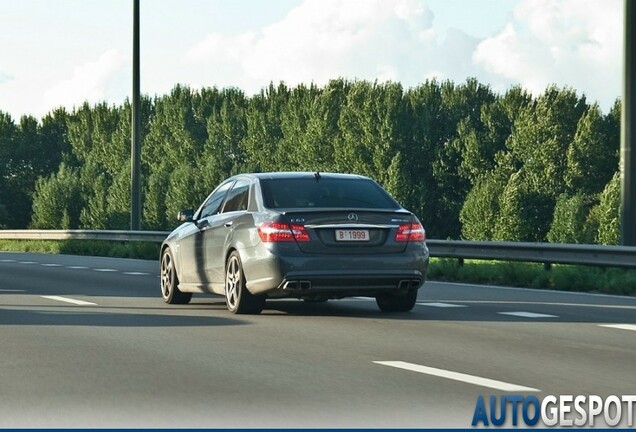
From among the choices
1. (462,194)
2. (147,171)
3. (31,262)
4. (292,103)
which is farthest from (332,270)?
(147,171)

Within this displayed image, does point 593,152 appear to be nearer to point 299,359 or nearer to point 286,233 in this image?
point 286,233

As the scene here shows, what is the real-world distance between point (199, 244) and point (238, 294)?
1.60 meters

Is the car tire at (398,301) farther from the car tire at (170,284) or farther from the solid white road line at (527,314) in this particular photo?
the car tire at (170,284)

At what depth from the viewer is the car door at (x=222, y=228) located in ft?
48.2

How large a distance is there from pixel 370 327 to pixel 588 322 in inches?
83.7

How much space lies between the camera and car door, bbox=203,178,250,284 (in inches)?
578

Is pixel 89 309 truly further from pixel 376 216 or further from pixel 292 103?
pixel 292 103

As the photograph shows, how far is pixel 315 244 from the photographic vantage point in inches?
538

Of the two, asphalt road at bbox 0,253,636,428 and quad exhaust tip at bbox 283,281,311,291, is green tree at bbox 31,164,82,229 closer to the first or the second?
asphalt road at bbox 0,253,636,428

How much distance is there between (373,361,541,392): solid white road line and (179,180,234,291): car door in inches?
233

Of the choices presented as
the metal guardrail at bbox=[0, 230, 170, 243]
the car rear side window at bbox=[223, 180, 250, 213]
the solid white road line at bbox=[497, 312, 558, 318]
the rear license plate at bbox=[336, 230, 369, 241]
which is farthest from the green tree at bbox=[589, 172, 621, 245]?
the rear license plate at bbox=[336, 230, 369, 241]

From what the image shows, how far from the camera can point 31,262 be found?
30.3 metres

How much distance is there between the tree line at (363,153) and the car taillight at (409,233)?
6596 cm

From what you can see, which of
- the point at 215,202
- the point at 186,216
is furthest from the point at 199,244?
the point at 186,216
